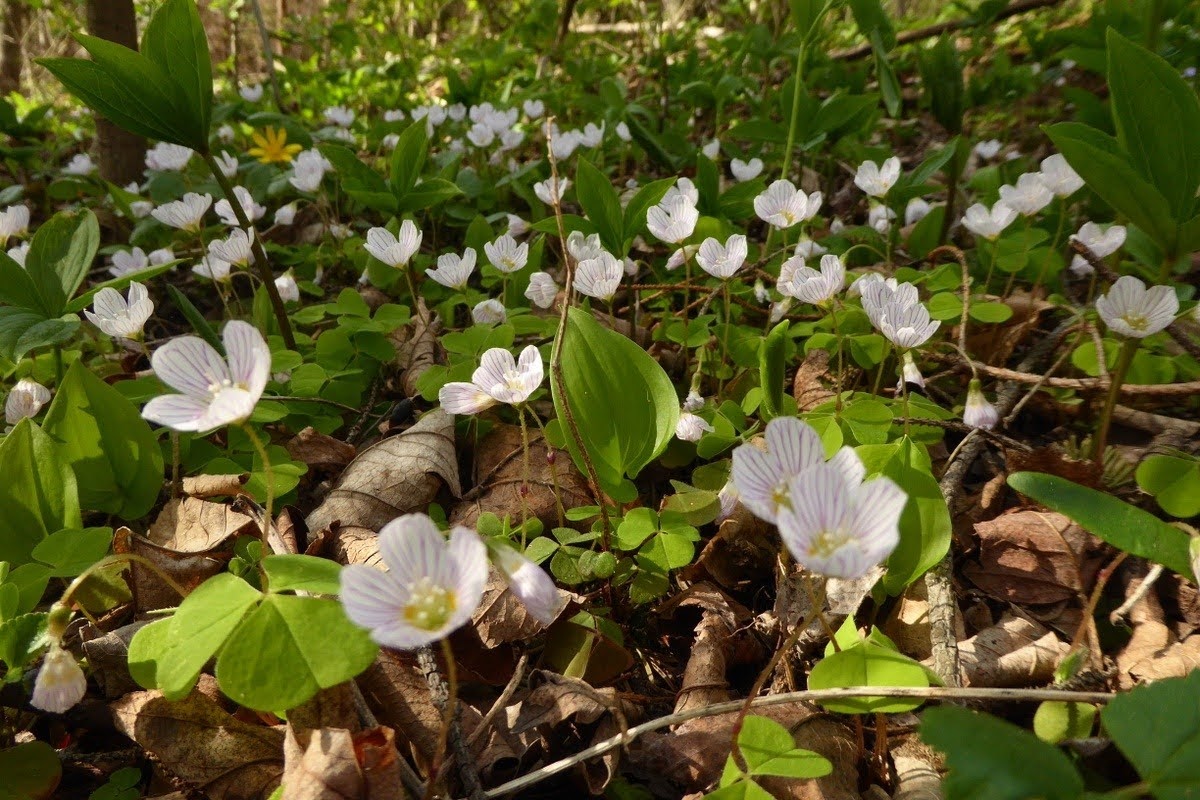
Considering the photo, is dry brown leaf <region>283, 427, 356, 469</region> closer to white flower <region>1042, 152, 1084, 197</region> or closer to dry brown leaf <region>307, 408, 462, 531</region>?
dry brown leaf <region>307, 408, 462, 531</region>

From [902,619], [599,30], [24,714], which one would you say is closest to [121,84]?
[24,714]

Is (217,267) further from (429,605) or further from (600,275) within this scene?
(429,605)

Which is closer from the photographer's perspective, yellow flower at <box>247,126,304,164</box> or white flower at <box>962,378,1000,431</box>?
white flower at <box>962,378,1000,431</box>

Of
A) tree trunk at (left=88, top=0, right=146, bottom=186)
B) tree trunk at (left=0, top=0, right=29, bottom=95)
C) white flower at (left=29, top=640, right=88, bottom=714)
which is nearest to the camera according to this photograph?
white flower at (left=29, top=640, right=88, bottom=714)

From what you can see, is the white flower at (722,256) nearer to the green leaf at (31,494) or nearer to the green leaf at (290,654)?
the green leaf at (290,654)

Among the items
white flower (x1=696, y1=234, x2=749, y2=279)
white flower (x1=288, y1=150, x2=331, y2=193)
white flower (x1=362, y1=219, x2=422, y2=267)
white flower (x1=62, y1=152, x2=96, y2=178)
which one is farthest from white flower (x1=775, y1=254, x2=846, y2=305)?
white flower (x1=62, y1=152, x2=96, y2=178)

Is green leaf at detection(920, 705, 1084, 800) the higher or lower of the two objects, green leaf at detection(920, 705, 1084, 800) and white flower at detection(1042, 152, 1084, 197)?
the lower

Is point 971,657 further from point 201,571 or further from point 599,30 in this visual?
point 599,30

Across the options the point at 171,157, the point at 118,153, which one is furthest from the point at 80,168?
the point at 171,157

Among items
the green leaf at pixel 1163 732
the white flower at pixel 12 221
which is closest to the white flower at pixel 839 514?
the green leaf at pixel 1163 732
